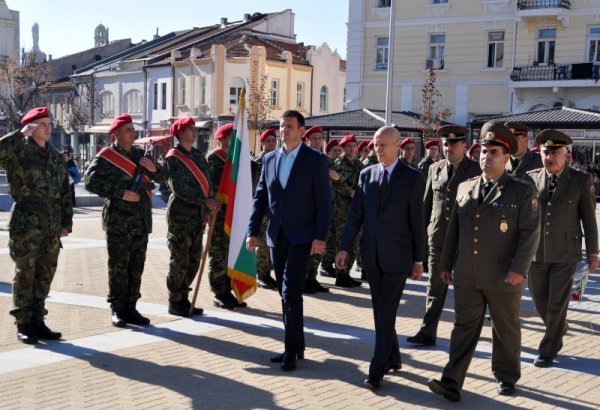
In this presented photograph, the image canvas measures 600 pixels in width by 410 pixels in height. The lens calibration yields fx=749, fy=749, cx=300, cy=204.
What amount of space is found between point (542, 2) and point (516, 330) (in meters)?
31.5

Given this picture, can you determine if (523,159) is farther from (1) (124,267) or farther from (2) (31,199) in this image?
(2) (31,199)

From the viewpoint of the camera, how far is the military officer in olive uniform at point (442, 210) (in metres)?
7.20

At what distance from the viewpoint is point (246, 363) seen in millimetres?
6566

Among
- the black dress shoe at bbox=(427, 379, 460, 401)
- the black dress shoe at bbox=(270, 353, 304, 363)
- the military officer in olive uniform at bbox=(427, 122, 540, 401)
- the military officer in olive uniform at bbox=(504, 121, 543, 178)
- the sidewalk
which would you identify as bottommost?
the sidewalk

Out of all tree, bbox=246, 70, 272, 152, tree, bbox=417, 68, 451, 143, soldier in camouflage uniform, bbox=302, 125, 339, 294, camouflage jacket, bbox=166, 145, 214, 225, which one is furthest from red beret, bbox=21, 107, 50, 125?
tree, bbox=246, 70, 272, 152

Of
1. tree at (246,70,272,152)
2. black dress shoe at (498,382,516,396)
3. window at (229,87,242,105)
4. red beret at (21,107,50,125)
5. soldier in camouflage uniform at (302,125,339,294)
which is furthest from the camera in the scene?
window at (229,87,242,105)

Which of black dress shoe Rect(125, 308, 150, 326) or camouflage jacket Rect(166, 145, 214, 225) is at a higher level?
camouflage jacket Rect(166, 145, 214, 225)

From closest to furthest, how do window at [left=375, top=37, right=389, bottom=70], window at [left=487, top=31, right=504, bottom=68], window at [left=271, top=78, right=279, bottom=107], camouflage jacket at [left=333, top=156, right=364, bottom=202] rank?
1. camouflage jacket at [left=333, top=156, right=364, bottom=202]
2. window at [left=487, top=31, right=504, bottom=68]
3. window at [left=375, top=37, right=389, bottom=70]
4. window at [left=271, top=78, right=279, bottom=107]

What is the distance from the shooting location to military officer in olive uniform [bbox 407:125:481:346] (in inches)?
283

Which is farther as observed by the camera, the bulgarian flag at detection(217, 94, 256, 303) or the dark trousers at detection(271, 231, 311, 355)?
the bulgarian flag at detection(217, 94, 256, 303)

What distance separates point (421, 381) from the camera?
241 inches

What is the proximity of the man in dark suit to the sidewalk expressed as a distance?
52 cm

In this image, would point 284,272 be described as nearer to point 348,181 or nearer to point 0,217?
point 348,181

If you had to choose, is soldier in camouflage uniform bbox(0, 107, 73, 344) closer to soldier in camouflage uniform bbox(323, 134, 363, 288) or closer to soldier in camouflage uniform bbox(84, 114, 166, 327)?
soldier in camouflage uniform bbox(84, 114, 166, 327)
